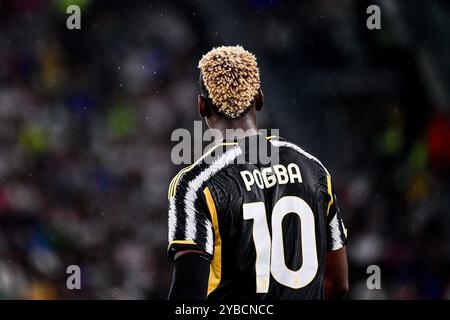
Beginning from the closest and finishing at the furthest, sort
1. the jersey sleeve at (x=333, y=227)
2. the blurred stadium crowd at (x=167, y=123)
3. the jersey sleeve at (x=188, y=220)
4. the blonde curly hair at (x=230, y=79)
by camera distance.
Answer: the jersey sleeve at (x=188, y=220) → the blonde curly hair at (x=230, y=79) → the jersey sleeve at (x=333, y=227) → the blurred stadium crowd at (x=167, y=123)

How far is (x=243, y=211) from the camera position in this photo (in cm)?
271

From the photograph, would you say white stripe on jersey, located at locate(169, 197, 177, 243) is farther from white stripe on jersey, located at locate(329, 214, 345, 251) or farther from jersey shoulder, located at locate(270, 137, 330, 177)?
white stripe on jersey, located at locate(329, 214, 345, 251)

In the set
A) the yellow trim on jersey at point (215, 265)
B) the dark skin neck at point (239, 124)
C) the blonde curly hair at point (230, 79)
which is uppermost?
the blonde curly hair at point (230, 79)

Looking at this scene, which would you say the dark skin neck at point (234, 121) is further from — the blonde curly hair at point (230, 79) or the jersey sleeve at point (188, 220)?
the jersey sleeve at point (188, 220)

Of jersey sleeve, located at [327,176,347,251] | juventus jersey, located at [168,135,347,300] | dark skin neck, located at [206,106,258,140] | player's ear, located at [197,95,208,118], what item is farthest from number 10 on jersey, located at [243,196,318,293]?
player's ear, located at [197,95,208,118]

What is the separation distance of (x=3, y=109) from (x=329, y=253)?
277 inches

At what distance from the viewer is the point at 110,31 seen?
9398 mm

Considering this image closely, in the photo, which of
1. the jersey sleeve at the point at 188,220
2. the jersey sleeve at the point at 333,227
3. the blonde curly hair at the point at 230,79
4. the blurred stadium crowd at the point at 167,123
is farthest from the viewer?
the blurred stadium crowd at the point at 167,123

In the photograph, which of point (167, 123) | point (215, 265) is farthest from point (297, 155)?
point (167, 123)

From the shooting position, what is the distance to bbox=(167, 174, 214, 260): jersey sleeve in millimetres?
2680

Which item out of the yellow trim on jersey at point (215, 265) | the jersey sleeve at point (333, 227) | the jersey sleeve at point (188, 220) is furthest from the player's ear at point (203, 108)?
the jersey sleeve at point (333, 227)

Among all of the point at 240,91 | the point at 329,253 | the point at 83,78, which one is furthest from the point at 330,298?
the point at 83,78

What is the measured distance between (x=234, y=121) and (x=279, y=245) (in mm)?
426

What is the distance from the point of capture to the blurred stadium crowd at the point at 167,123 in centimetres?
761
